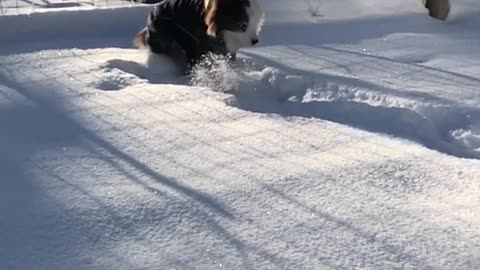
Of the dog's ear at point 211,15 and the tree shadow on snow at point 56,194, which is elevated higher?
the dog's ear at point 211,15

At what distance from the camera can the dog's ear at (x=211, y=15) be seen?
13.9 feet

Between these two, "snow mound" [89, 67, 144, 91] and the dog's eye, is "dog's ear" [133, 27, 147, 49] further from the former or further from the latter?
the dog's eye

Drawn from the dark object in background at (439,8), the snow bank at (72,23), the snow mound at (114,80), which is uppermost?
the dark object in background at (439,8)

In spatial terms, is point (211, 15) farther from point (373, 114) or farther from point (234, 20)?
point (373, 114)

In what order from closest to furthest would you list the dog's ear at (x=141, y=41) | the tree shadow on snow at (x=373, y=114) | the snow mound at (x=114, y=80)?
the tree shadow on snow at (x=373, y=114), the snow mound at (x=114, y=80), the dog's ear at (x=141, y=41)

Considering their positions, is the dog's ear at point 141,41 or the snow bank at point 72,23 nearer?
the dog's ear at point 141,41

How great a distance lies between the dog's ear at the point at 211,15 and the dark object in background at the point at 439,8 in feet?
6.61

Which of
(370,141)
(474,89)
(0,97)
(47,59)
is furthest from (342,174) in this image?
(47,59)

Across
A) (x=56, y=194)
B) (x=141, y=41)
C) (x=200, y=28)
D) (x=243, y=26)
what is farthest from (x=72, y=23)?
(x=56, y=194)

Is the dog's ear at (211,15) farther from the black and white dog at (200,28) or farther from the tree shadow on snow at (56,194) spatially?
the tree shadow on snow at (56,194)

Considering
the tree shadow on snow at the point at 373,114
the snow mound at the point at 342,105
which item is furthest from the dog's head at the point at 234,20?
the tree shadow on snow at the point at 373,114

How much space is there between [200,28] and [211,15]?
0.22m

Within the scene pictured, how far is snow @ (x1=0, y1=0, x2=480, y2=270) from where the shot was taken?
234 centimetres

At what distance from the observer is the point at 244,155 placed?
309cm
